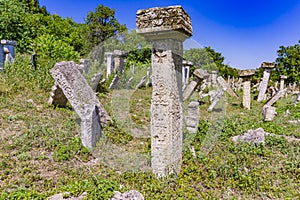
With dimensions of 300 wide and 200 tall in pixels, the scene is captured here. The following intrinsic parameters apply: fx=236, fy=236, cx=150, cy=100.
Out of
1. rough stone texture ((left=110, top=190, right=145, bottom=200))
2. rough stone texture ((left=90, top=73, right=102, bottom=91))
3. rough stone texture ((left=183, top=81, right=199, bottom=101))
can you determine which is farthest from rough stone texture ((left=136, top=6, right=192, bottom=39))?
rough stone texture ((left=90, top=73, right=102, bottom=91))

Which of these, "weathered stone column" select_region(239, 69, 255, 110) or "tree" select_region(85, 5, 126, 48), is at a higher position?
"tree" select_region(85, 5, 126, 48)

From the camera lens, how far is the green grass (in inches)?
143

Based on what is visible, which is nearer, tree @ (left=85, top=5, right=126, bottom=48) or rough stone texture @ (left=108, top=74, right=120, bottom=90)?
rough stone texture @ (left=108, top=74, right=120, bottom=90)

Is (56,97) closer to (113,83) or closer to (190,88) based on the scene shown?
(190,88)

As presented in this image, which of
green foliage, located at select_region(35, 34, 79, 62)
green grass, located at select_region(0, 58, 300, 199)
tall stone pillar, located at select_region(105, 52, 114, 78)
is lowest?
green grass, located at select_region(0, 58, 300, 199)

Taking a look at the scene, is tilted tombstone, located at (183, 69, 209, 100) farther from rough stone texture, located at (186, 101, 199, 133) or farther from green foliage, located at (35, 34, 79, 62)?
green foliage, located at (35, 34, 79, 62)

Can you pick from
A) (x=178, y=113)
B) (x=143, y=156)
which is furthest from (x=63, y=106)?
(x=178, y=113)

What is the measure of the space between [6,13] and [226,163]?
16142 millimetres

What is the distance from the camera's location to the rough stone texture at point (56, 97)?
722 centimetres

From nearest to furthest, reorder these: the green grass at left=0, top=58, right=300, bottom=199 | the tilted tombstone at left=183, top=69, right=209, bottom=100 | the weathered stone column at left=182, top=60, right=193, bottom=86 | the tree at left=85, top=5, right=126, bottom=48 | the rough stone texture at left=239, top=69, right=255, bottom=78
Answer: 1. the green grass at left=0, top=58, right=300, bottom=199
2. the tilted tombstone at left=183, top=69, right=209, bottom=100
3. the rough stone texture at left=239, top=69, right=255, bottom=78
4. the weathered stone column at left=182, top=60, right=193, bottom=86
5. the tree at left=85, top=5, right=126, bottom=48

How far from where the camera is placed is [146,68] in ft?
58.0

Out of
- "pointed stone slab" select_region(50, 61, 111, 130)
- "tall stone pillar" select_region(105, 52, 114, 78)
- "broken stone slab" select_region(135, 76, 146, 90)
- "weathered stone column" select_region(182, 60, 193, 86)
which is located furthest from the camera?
"weathered stone column" select_region(182, 60, 193, 86)

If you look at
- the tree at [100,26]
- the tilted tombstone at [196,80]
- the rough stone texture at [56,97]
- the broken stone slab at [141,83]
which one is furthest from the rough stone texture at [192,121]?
the tree at [100,26]

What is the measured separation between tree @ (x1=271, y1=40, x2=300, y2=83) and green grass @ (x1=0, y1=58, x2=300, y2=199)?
108 feet
